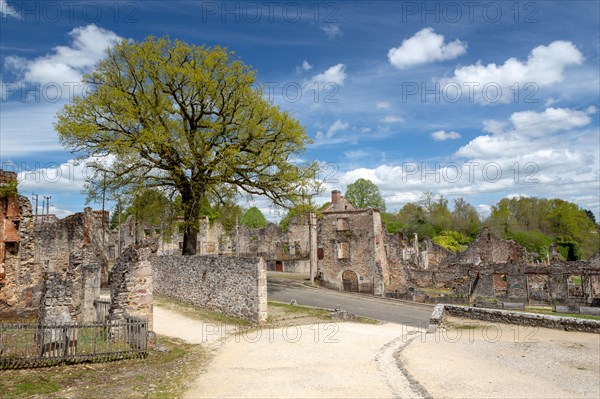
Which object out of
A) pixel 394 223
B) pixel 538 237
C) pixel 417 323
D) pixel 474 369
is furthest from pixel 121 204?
pixel 538 237

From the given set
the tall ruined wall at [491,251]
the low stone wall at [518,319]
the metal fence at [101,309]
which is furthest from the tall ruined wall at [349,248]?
the metal fence at [101,309]

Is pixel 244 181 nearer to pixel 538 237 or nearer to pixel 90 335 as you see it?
pixel 90 335

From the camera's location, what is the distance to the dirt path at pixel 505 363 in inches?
439

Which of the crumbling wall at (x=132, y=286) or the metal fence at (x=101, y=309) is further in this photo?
the metal fence at (x=101, y=309)

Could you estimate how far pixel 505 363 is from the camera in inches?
542

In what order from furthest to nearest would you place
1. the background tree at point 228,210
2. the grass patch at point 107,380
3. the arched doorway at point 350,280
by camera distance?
→ the arched doorway at point 350,280 → the background tree at point 228,210 → the grass patch at point 107,380

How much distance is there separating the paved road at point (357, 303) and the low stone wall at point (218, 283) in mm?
5774

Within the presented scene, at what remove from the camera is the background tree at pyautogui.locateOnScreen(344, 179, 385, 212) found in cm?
6931

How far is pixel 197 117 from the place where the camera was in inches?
991

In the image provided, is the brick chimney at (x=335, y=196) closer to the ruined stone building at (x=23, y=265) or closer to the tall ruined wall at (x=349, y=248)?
the tall ruined wall at (x=349, y=248)

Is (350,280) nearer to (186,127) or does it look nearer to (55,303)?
(186,127)

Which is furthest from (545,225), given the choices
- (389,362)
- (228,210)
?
Result: (389,362)

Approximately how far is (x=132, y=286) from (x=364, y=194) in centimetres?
5827

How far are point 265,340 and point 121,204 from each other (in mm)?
13563
